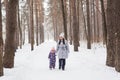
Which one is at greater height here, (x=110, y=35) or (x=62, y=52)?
(x=110, y=35)

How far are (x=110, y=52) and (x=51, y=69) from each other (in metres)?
3.25

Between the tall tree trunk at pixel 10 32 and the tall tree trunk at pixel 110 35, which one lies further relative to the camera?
the tall tree trunk at pixel 110 35

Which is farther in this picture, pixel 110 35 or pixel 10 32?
pixel 110 35

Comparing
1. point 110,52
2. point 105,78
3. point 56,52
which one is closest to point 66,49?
point 56,52

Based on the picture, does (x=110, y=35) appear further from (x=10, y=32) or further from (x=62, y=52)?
(x=10, y=32)

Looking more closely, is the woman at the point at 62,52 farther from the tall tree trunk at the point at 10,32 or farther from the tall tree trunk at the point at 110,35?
the tall tree trunk at the point at 10,32

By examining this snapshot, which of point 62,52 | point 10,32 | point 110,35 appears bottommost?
point 62,52

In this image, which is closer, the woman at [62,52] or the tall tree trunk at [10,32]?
the tall tree trunk at [10,32]

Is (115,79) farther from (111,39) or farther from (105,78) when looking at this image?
(111,39)

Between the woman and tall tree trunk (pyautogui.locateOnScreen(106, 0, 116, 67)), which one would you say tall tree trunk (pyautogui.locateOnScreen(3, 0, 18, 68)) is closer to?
the woman

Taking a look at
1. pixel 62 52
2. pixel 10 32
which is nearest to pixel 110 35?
pixel 62 52

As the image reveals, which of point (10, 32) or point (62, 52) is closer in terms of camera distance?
point (10, 32)

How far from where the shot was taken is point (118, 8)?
12109 mm

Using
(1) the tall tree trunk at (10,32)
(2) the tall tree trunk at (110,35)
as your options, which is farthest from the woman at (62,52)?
(1) the tall tree trunk at (10,32)
